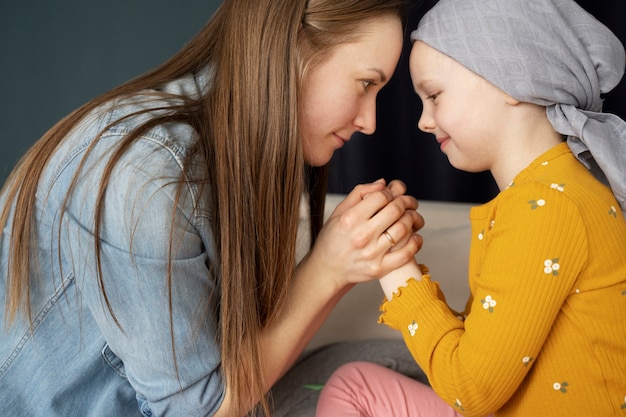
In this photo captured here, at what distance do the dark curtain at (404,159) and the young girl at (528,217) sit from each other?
1.33m

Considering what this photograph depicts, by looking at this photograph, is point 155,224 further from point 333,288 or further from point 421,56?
point 421,56

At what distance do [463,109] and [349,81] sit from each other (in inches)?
7.6

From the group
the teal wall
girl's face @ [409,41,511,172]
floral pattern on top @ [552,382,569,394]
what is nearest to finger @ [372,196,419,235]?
girl's face @ [409,41,511,172]

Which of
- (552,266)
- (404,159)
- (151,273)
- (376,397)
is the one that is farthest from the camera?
(404,159)

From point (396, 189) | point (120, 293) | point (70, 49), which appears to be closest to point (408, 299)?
point (396, 189)

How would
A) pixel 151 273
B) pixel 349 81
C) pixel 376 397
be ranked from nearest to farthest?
pixel 151 273, pixel 349 81, pixel 376 397

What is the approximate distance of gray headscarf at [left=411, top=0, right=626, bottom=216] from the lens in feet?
3.87

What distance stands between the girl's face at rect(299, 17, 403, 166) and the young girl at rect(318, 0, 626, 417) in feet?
A: 0.20

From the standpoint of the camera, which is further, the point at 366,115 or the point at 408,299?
the point at 366,115

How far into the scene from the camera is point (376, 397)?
1494mm

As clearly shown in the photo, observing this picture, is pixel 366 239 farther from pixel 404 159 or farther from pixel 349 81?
pixel 404 159

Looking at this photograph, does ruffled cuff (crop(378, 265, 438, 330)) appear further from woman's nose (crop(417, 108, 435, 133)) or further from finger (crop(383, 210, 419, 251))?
woman's nose (crop(417, 108, 435, 133))

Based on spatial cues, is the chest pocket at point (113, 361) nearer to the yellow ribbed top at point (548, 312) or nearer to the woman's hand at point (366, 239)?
the woman's hand at point (366, 239)

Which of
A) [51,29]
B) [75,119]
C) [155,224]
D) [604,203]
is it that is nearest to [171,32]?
[51,29]
